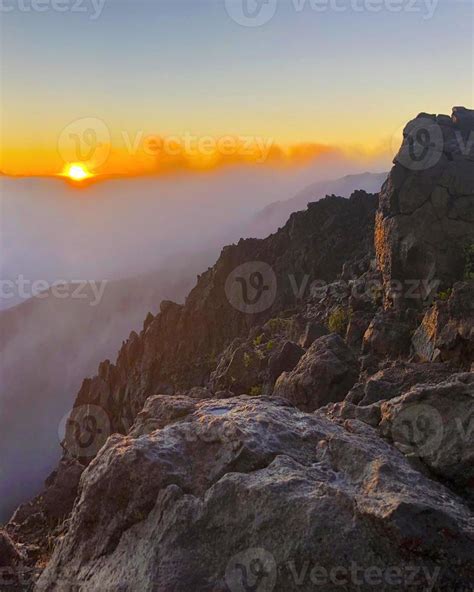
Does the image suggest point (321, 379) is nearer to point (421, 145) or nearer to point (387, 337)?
point (387, 337)

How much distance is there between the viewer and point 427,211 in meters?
24.2

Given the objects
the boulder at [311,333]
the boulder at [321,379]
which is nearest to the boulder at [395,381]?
the boulder at [321,379]

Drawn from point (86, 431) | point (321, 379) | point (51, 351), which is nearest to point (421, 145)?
point (321, 379)

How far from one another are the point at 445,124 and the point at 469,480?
62.2 ft

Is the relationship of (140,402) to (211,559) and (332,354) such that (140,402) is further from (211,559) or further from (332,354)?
(211,559)

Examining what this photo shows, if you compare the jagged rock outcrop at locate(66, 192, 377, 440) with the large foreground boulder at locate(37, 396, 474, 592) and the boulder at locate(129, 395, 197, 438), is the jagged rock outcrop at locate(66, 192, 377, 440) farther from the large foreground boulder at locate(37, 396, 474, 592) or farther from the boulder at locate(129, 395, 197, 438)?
the large foreground boulder at locate(37, 396, 474, 592)

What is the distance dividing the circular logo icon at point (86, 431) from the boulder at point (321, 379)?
75.6ft

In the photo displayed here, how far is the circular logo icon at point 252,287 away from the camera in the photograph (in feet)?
145

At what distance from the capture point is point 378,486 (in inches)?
358

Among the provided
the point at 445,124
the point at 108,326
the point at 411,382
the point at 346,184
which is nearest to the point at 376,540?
the point at 411,382

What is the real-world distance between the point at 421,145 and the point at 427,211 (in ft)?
10.0

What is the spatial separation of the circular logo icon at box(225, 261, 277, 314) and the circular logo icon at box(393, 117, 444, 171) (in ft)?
62.7

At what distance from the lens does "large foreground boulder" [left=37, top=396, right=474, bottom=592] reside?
8188 mm

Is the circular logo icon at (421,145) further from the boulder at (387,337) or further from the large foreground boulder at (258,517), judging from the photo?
the large foreground boulder at (258,517)
